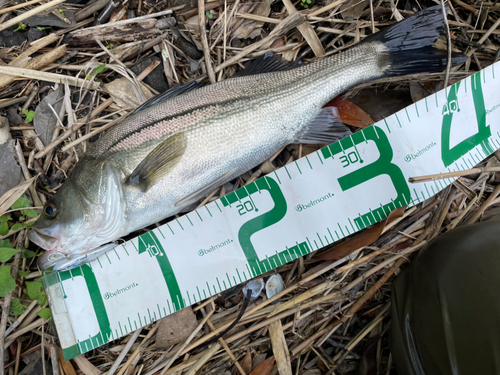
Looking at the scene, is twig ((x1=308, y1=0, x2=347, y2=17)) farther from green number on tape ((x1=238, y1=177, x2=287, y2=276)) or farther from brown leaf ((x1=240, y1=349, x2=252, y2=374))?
brown leaf ((x1=240, y1=349, x2=252, y2=374))

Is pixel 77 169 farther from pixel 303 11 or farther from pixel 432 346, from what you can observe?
pixel 432 346

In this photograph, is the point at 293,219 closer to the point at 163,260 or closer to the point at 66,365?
the point at 163,260

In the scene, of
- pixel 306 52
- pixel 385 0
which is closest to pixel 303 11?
pixel 306 52

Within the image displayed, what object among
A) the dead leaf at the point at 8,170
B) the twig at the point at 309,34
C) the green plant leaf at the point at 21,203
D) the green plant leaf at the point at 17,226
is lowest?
the green plant leaf at the point at 17,226

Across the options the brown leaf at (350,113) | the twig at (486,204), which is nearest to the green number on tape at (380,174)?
the brown leaf at (350,113)

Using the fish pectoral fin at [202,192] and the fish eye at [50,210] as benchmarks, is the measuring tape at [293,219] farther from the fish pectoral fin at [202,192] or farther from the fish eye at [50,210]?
the fish eye at [50,210]

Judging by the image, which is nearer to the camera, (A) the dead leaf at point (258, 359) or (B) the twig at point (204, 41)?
(A) the dead leaf at point (258, 359)
